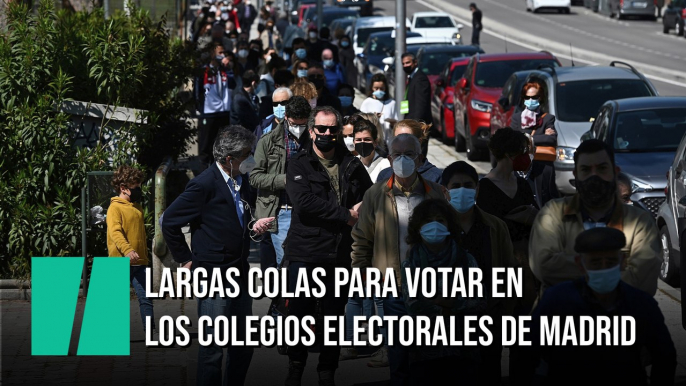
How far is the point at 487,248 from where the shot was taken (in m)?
6.51

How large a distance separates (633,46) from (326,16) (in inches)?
464

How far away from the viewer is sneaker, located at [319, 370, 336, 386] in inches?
314

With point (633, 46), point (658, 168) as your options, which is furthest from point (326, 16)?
point (658, 168)

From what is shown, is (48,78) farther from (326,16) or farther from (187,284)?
(326,16)

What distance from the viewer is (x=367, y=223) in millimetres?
7254

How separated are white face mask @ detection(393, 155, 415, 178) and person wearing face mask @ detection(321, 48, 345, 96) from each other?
34.2 ft

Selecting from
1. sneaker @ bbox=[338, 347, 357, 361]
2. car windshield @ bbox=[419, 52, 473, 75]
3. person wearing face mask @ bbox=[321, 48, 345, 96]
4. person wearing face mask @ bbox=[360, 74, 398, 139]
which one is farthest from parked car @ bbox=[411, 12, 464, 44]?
sneaker @ bbox=[338, 347, 357, 361]

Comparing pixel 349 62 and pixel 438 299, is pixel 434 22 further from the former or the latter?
pixel 438 299

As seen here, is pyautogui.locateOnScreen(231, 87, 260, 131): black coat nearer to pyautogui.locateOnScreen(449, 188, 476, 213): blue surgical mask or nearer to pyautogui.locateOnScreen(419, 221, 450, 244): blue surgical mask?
pyautogui.locateOnScreen(449, 188, 476, 213): blue surgical mask

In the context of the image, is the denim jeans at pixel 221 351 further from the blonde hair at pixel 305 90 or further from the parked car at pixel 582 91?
the parked car at pixel 582 91

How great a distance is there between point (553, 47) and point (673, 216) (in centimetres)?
3699

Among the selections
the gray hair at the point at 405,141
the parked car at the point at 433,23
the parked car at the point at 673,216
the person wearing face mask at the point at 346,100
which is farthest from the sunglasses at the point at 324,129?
the parked car at the point at 433,23

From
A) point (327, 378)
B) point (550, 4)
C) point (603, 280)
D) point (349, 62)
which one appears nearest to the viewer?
point (603, 280)

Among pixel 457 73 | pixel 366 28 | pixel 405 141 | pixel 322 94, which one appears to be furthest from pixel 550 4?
pixel 405 141
